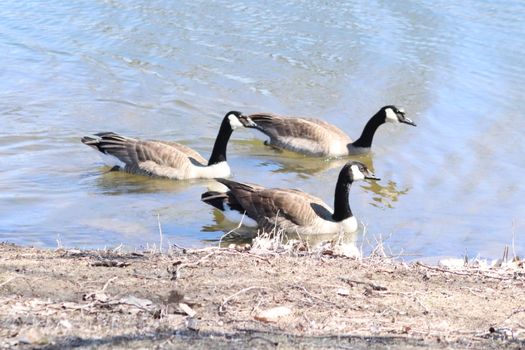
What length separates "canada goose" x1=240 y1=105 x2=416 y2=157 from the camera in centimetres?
1361

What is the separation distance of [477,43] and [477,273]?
11655 millimetres

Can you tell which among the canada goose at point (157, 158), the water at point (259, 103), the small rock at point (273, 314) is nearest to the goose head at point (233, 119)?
the canada goose at point (157, 158)

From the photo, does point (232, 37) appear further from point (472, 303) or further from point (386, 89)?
point (472, 303)

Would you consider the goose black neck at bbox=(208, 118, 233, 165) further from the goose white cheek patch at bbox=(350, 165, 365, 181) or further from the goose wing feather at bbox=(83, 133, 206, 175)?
the goose white cheek patch at bbox=(350, 165, 365, 181)

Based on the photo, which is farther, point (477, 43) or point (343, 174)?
point (477, 43)

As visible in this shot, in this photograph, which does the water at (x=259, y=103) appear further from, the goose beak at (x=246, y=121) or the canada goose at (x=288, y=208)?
the goose beak at (x=246, y=121)

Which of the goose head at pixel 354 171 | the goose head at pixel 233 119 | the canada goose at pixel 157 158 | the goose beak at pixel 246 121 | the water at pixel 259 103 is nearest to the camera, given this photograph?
the water at pixel 259 103

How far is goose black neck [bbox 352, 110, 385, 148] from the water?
44 cm

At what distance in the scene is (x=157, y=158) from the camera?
1212 cm

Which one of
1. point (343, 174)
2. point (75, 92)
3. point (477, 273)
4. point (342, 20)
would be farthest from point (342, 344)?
point (342, 20)

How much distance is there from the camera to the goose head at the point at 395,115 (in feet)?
45.0

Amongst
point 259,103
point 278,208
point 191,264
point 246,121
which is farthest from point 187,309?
point 259,103

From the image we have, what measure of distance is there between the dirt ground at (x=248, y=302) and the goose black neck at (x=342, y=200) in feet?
10.1

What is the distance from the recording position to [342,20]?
62.0 ft
